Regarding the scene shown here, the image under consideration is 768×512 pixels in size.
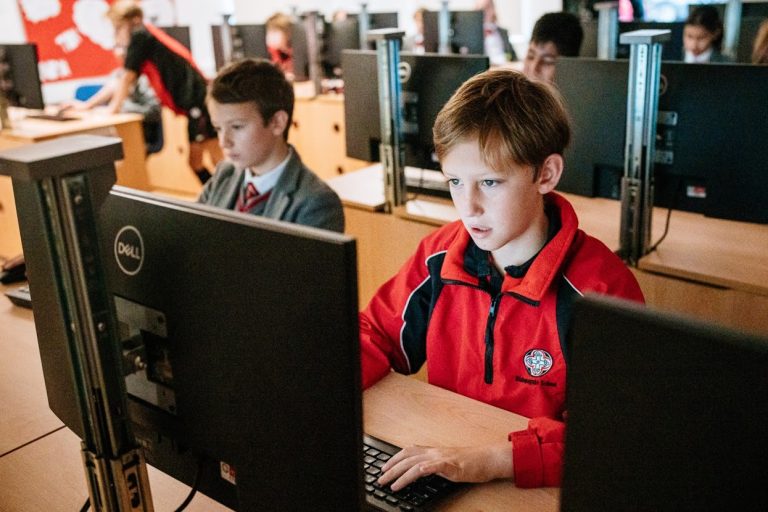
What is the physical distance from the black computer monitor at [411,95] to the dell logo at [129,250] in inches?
63.3

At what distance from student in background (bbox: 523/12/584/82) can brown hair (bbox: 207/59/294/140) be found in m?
1.43

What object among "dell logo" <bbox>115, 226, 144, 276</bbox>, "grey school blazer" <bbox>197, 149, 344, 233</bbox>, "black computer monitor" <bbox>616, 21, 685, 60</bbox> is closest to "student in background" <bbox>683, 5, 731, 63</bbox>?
A: "black computer monitor" <bbox>616, 21, 685, 60</bbox>

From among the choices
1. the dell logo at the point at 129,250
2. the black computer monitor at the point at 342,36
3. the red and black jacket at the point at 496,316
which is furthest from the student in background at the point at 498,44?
the dell logo at the point at 129,250

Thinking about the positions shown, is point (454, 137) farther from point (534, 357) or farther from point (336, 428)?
point (336, 428)

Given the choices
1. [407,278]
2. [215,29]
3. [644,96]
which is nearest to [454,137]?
[407,278]

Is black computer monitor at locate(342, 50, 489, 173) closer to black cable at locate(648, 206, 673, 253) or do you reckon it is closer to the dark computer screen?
black cable at locate(648, 206, 673, 253)

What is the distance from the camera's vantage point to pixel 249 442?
0.75 meters

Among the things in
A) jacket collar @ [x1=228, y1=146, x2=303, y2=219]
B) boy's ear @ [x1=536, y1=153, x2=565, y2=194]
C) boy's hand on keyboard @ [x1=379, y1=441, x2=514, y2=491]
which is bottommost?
boy's hand on keyboard @ [x1=379, y1=441, x2=514, y2=491]

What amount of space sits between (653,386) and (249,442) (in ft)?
1.37

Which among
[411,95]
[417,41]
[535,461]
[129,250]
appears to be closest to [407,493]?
[535,461]

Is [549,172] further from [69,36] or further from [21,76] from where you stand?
[69,36]

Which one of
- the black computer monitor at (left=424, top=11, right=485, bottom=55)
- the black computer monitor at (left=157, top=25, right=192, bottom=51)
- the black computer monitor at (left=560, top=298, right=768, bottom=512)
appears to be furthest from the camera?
the black computer monitor at (left=157, top=25, right=192, bottom=51)

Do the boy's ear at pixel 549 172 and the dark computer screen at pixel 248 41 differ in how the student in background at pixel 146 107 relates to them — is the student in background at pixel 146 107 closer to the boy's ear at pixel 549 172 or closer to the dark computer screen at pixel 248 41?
the dark computer screen at pixel 248 41

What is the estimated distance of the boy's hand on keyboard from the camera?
3.13ft
